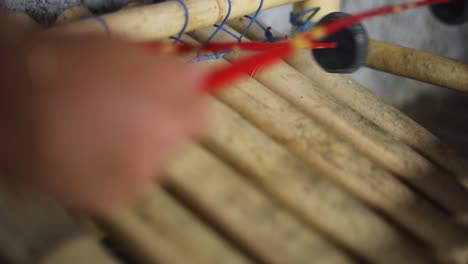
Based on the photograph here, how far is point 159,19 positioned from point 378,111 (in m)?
0.66

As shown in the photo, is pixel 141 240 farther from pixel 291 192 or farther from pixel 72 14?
pixel 72 14

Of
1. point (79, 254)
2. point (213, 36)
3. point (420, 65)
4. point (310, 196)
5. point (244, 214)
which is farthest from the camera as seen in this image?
point (420, 65)

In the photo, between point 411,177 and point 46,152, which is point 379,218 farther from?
point 46,152

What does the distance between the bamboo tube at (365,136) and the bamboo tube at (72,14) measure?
1.25ft

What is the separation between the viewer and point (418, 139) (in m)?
1.70

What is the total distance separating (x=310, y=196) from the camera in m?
1.24

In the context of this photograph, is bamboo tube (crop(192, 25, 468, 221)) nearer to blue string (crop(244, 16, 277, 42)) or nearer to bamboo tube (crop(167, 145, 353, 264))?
blue string (crop(244, 16, 277, 42))

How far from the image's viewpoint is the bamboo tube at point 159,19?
1.36m

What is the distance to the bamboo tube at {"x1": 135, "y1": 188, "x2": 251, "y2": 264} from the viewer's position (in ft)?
3.46

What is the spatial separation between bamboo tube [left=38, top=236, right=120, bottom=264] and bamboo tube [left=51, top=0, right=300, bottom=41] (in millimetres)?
436

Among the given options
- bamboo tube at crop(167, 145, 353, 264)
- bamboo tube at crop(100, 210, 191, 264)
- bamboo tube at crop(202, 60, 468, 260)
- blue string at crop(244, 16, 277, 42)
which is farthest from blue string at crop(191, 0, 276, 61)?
bamboo tube at crop(100, 210, 191, 264)

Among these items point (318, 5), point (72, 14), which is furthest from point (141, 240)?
point (318, 5)

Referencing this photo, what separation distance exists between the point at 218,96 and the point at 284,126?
0.56 feet

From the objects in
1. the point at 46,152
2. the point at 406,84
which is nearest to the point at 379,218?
the point at 46,152
